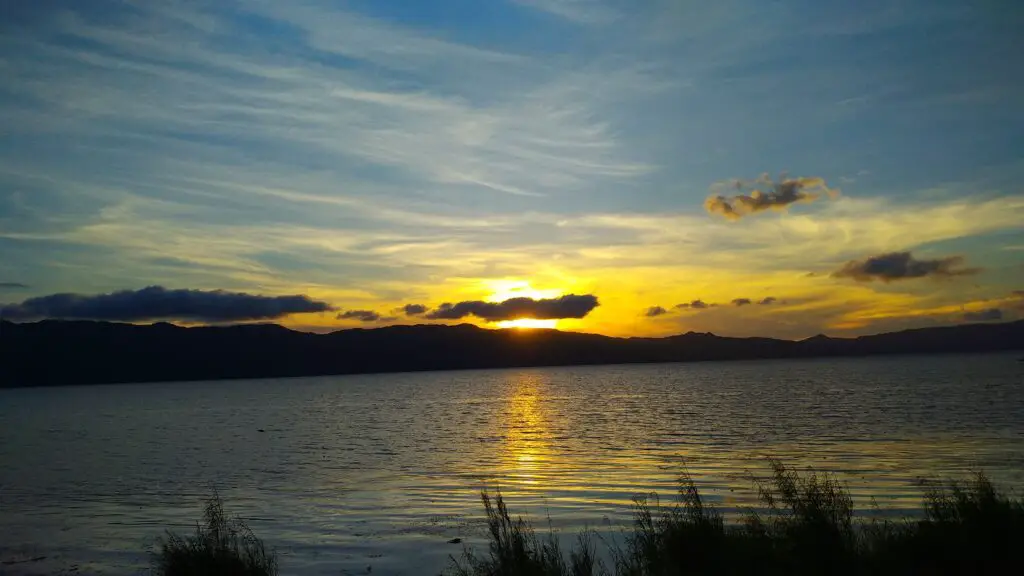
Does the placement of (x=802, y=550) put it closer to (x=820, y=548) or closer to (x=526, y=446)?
(x=820, y=548)

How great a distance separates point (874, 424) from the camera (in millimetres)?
52719

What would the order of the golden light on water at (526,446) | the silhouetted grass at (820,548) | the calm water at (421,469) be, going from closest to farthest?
the silhouetted grass at (820,548) → the calm water at (421,469) → the golden light on water at (526,446)

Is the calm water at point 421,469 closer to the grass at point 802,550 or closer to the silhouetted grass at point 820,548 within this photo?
the grass at point 802,550

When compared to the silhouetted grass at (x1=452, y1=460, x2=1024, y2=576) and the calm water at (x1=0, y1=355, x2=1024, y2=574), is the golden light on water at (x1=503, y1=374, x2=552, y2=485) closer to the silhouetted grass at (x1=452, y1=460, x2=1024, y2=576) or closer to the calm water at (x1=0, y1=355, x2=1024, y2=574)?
the calm water at (x1=0, y1=355, x2=1024, y2=574)

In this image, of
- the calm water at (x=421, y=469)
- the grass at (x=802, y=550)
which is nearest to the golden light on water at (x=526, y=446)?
the calm water at (x=421, y=469)

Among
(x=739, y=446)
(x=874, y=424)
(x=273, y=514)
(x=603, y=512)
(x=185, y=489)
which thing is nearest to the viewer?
(x=603, y=512)

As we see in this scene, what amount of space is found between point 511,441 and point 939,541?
1702 inches

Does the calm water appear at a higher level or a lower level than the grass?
lower

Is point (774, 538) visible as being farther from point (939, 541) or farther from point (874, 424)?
point (874, 424)

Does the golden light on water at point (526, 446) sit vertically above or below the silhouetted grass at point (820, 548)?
below

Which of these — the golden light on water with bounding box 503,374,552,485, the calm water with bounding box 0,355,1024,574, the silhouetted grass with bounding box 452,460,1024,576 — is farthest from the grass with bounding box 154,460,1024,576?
the golden light on water with bounding box 503,374,552,485

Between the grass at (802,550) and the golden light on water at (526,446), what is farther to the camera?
the golden light on water at (526,446)

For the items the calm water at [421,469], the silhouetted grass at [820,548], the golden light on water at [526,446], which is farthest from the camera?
the golden light on water at [526,446]

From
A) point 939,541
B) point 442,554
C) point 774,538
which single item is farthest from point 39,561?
point 939,541
